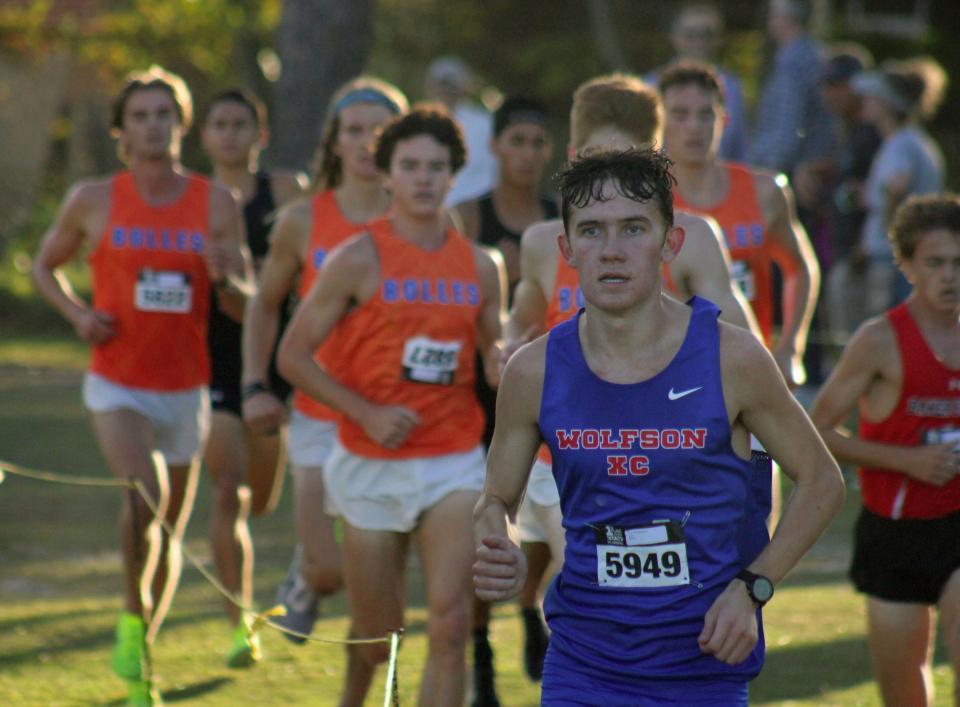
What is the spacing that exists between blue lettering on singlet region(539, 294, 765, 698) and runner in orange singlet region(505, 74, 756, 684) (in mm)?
1425

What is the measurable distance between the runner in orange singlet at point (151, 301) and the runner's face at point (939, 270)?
3004 mm

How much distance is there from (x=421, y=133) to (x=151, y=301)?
1.78m

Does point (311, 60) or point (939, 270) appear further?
point (311, 60)

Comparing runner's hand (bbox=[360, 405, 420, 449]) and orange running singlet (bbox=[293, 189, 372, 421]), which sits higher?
orange running singlet (bbox=[293, 189, 372, 421])

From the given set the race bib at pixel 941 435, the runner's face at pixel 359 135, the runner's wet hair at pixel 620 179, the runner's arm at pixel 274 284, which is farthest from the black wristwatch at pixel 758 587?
the runner's face at pixel 359 135

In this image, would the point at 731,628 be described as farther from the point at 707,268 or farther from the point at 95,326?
the point at 95,326

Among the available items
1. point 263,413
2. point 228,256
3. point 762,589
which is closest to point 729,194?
point 263,413

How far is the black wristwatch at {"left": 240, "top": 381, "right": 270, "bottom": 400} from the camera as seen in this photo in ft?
22.1

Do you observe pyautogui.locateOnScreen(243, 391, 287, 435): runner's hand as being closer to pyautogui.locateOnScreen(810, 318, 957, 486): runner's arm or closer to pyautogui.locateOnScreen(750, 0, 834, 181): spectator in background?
pyautogui.locateOnScreen(810, 318, 957, 486): runner's arm

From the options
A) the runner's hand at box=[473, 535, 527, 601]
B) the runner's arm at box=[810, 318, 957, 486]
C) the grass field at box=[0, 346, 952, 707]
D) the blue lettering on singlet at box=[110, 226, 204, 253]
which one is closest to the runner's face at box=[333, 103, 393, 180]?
the blue lettering on singlet at box=[110, 226, 204, 253]

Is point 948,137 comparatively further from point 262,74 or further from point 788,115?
point 788,115

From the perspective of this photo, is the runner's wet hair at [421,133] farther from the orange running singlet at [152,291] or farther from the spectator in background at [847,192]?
the spectator in background at [847,192]

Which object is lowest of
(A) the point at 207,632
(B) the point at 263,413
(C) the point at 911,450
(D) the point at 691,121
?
(A) the point at 207,632

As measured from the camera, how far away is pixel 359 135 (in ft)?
24.1
